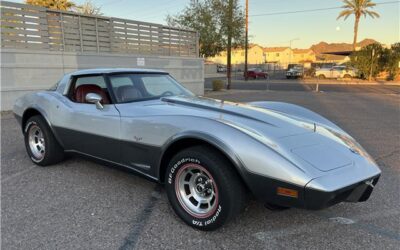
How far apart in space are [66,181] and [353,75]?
3668 cm

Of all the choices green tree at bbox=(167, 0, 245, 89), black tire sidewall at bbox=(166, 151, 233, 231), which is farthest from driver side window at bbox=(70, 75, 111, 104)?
green tree at bbox=(167, 0, 245, 89)

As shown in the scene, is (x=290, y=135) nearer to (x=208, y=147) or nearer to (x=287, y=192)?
(x=287, y=192)

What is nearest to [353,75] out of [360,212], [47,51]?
[47,51]

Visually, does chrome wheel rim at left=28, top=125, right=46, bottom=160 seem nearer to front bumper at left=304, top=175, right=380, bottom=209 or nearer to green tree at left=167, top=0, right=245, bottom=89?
front bumper at left=304, top=175, right=380, bottom=209

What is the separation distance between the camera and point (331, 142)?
9.45 feet

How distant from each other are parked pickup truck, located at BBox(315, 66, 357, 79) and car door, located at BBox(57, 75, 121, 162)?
35.3m

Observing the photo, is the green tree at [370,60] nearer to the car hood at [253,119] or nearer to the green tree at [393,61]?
the green tree at [393,61]

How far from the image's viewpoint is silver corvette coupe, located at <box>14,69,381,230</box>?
95.5 inches

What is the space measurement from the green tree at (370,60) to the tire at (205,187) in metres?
33.8

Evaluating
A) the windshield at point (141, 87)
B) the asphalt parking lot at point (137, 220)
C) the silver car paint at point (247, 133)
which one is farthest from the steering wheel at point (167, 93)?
the asphalt parking lot at point (137, 220)

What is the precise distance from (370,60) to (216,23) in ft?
66.3

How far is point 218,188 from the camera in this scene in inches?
103

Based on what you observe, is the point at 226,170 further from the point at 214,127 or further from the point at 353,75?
the point at 353,75

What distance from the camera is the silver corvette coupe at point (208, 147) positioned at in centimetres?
243
